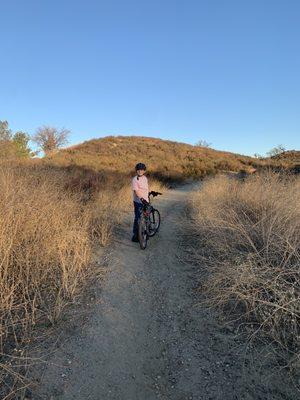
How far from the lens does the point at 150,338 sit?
14.3 ft

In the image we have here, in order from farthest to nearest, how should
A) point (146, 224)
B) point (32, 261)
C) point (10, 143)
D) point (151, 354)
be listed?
point (10, 143), point (146, 224), point (32, 261), point (151, 354)

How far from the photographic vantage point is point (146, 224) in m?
8.33

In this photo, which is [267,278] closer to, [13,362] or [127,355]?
[127,355]

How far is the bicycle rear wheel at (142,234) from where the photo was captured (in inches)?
308

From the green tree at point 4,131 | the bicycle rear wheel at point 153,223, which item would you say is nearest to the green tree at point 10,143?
the green tree at point 4,131

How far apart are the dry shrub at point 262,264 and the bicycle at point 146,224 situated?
1.04m

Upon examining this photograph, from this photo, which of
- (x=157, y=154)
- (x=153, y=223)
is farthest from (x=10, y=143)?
(x=157, y=154)

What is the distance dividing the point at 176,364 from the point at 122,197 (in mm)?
10038

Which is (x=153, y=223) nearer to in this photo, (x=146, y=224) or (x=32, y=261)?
(x=146, y=224)

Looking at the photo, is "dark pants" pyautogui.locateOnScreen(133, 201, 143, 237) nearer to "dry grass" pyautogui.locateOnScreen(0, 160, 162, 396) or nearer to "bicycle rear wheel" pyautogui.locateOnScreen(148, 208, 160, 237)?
"bicycle rear wheel" pyautogui.locateOnScreen(148, 208, 160, 237)

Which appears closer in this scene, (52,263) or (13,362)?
(13,362)

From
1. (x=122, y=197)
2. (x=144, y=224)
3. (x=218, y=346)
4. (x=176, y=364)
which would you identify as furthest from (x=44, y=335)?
(x=122, y=197)

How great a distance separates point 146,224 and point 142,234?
0.49 meters

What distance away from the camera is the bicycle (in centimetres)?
788
